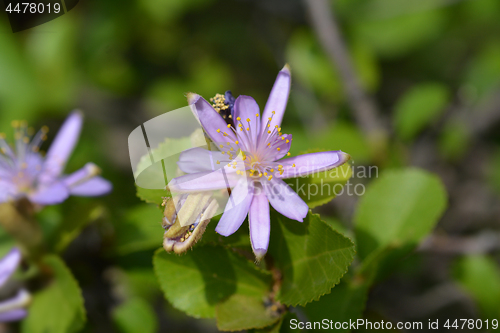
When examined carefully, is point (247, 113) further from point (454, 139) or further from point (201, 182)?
point (454, 139)

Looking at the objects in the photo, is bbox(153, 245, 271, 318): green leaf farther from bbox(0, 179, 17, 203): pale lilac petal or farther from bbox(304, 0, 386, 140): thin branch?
bbox(304, 0, 386, 140): thin branch

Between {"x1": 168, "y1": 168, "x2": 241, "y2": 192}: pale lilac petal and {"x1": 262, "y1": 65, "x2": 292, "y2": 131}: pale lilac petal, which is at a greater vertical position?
{"x1": 262, "y1": 65, "x2": 292, "y2": 131}: pale lilac petal

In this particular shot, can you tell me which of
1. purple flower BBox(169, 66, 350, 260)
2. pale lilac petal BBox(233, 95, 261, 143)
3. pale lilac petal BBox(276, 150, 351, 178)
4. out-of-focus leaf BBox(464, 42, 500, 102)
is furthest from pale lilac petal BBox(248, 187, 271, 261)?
out-of-focus leaf BBox(464, 42, 500, 102)

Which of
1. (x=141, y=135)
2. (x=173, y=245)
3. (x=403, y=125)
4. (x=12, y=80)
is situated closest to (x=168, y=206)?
(x=173, y=245)

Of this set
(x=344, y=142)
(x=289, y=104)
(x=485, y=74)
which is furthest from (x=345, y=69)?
(x=485, y=74)

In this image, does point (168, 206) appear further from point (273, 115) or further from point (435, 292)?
point (435, 292)

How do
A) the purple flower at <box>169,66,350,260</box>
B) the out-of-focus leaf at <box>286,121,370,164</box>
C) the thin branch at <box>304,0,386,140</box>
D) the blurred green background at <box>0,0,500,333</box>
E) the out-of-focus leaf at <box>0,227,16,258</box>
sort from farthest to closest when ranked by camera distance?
the thin branch at <box>304,0,386,140</box> < the out-of-focus leaf at <box>286,121,370,164</box> < the blurred green background at <box>0,0,500,333</box> < the out-of-focus leaf at <box>0,227,16,258</box> < the purple flower at <box>169,66,350,260</box>

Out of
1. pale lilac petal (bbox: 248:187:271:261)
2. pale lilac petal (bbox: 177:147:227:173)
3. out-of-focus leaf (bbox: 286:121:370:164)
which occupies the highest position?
pale lilac petal (bbox: 177:147:227:173)
